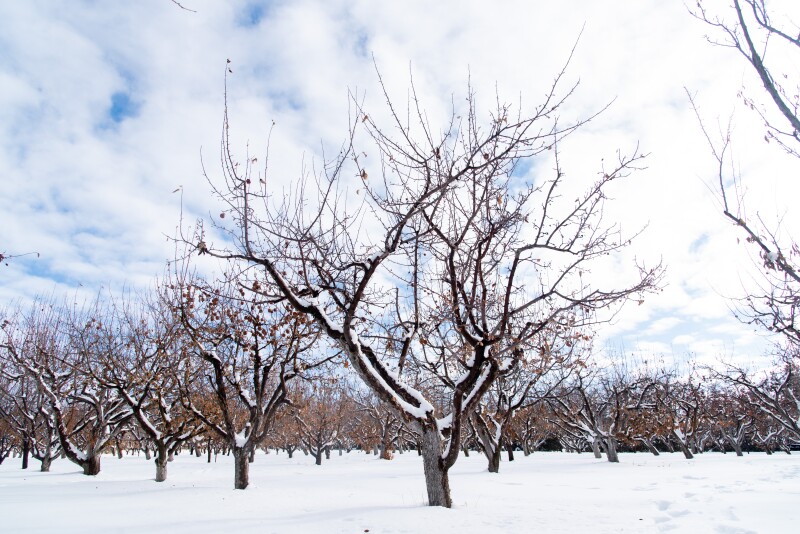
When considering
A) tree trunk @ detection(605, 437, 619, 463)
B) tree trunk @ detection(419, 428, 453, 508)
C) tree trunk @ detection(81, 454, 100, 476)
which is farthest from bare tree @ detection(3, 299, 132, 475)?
tree trunk @ detection(605, 437, 619, 463)

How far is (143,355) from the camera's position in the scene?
50.7 ft

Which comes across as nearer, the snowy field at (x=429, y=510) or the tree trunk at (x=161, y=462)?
the snowy field at (x=429, y=510)

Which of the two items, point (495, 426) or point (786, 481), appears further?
point (495, 426)

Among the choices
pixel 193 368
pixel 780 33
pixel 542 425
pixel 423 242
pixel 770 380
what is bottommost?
pixel 542 425

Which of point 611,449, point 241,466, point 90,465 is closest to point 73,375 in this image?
point 90,465

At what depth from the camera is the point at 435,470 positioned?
22.9ft

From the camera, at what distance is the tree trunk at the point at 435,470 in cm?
695

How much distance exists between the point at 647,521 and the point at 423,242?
525cm

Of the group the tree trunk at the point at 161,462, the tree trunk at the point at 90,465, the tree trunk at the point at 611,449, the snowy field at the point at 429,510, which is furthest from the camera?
the tree trunk at the point at 611,449

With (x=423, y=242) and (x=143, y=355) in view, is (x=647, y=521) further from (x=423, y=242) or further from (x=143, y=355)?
(x=143, y=355)

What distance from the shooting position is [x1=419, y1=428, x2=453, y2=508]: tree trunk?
22.8 ft

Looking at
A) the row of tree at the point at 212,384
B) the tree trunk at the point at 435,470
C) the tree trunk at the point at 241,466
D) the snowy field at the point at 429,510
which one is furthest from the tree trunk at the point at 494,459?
the tree trunk at the point at 435,470

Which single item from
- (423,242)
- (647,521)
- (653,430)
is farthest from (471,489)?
(653,430)

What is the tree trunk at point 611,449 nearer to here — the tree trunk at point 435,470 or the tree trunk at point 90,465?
the tree trunk at point 435,470
